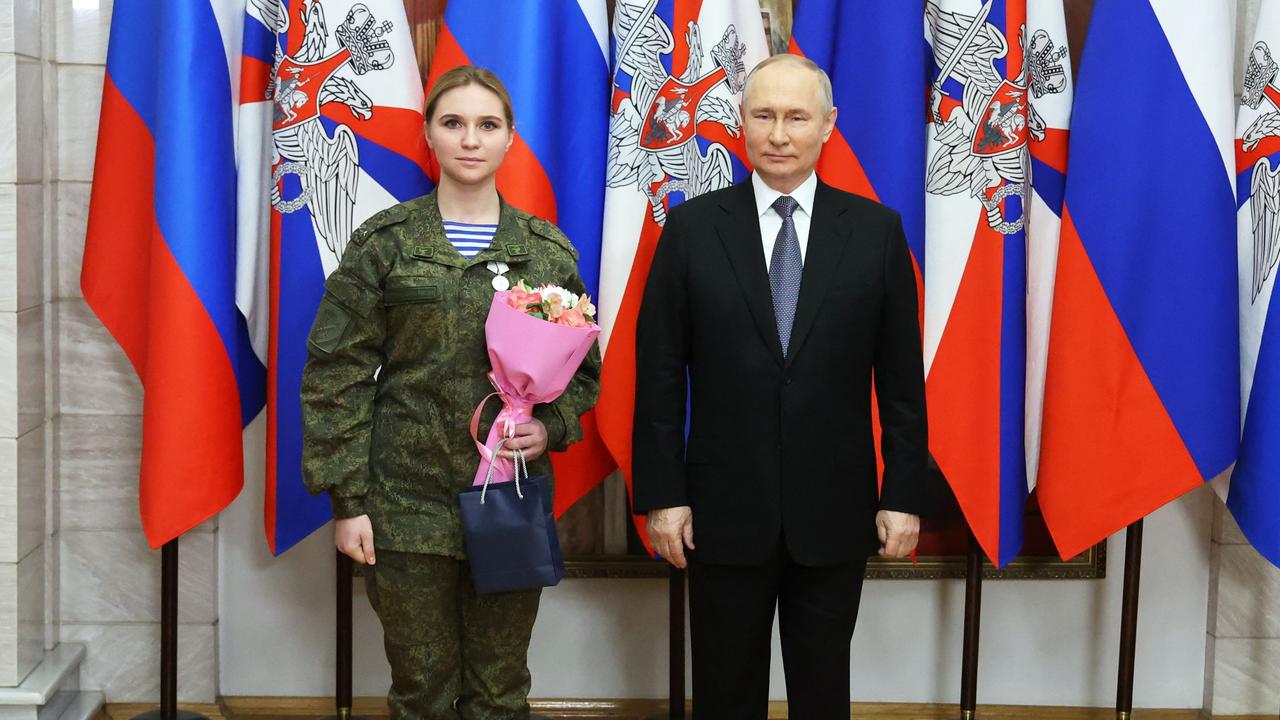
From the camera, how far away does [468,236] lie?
7.59 ft

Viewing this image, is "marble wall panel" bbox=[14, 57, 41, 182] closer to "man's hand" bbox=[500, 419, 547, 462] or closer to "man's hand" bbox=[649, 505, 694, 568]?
"man's hand" bbox=[500, 419, 547, 462]

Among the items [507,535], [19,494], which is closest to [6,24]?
[19,494]

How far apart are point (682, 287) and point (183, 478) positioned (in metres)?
1.29

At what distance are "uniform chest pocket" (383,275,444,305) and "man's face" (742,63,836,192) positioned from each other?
0.62 metres

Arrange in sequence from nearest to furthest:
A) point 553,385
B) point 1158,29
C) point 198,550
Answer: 1. point 553,385
2. point 1158,29
3. point 198,550

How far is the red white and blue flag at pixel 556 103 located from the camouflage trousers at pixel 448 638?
0.54m

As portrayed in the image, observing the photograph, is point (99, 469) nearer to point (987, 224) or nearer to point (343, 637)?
point (343, 637)

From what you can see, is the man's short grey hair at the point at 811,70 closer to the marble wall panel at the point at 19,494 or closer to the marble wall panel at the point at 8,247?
the marble wall panel at the point at 8,247

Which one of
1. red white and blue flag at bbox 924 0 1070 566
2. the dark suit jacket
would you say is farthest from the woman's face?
red white and blue flag at bbox 924 0 1070 566

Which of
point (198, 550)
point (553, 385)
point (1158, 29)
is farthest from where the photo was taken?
point (198, 550)

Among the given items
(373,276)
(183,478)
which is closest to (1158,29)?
(373,276)

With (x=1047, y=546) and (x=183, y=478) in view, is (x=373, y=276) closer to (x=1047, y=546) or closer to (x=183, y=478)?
(x=183, y=478)

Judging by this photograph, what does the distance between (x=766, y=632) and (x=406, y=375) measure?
83 centimetres

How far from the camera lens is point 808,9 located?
2.82m
